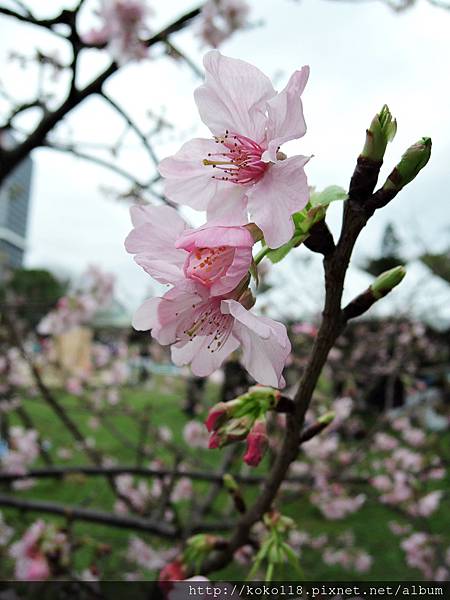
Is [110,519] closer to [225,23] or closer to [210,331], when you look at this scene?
[210,331]

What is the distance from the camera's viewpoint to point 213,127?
1.67ft

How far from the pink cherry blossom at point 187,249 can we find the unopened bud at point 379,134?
0.44 feet

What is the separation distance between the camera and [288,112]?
1.42 ft

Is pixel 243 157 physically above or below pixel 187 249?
above

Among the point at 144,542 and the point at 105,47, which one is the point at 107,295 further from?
the point at 105,47

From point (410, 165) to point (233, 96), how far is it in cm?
19

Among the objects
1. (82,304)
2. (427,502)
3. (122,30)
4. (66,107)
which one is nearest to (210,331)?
(66,107)

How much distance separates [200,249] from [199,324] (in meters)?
0.09

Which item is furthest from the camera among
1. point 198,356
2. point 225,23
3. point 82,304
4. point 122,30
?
point 82,304

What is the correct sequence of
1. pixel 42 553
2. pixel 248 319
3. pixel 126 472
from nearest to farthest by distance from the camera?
pixel 248 319, pixel 42 553, pixel 126 472

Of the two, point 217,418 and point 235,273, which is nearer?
point 235,273

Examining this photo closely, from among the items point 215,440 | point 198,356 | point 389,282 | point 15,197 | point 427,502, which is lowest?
point 427,502

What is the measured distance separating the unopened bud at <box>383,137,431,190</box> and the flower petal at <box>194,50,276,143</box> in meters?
0.14

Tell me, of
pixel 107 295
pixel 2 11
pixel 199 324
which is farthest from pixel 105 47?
pixel 107 295
